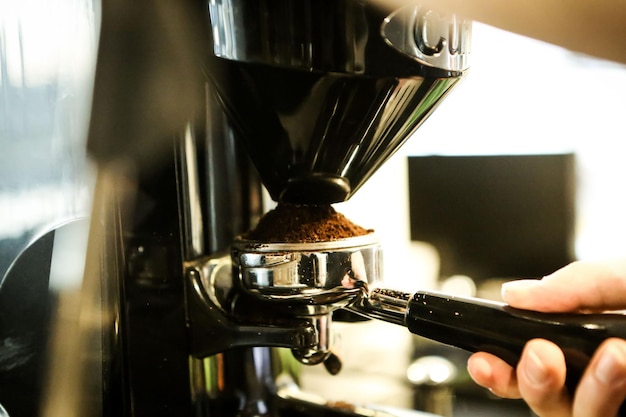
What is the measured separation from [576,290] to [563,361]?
64 millimetres

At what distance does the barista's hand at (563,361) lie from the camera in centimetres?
30

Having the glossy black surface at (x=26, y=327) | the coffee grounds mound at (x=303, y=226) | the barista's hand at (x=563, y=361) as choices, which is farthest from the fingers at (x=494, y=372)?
the glossy black surface at (x=26, y=327)

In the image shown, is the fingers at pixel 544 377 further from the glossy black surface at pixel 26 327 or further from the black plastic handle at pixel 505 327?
the glossy black surface at pixel 26 327

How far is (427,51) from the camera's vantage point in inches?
13.7

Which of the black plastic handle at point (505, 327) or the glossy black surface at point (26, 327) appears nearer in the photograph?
the black plastic handle at point (505, 327)

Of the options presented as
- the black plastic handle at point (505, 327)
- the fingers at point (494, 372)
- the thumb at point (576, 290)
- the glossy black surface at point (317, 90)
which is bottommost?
the fingers at point (494, 372)

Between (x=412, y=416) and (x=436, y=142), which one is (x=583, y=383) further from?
(x=436, y=142)

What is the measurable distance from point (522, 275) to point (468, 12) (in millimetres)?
610

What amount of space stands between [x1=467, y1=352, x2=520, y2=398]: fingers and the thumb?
1.3 inches

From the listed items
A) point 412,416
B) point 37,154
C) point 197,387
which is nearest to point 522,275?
point 412,416

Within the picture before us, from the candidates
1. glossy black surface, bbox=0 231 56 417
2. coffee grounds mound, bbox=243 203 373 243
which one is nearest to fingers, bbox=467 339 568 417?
coffee grounds mound, bbox=243 203 373 243

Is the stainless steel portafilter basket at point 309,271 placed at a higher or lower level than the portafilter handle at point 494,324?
higher

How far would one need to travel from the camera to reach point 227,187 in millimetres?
469

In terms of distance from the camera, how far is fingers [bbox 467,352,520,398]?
0.35m
